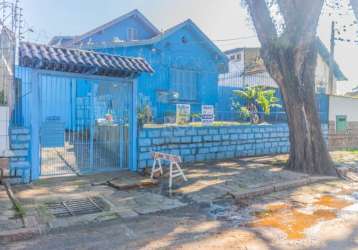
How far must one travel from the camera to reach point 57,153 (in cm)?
839

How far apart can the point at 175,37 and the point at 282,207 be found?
11.9 m

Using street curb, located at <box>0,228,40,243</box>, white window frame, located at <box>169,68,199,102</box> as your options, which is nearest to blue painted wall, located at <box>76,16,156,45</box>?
white window frame, located at <box>169,68,199,102</box>

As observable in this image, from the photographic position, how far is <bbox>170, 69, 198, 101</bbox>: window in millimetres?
15453

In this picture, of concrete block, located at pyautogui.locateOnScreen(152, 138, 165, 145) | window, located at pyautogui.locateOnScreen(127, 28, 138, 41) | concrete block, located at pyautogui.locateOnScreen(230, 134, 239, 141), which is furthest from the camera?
window, located at pyautogui.locateOnScreen(127, 28, 138, 41)

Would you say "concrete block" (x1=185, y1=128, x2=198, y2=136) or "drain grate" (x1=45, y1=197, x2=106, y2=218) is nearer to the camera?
"drain grate" (x1=45, y1=197, x2=106, y2=218)

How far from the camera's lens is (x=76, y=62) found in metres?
7.81

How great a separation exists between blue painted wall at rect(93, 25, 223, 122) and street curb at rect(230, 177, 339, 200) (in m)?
6.32

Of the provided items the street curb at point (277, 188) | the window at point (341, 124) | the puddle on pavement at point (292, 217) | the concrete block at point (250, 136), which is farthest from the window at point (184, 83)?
→ the puddle on pavement at point (292, 217)

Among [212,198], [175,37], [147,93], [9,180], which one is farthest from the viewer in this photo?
[175,37]

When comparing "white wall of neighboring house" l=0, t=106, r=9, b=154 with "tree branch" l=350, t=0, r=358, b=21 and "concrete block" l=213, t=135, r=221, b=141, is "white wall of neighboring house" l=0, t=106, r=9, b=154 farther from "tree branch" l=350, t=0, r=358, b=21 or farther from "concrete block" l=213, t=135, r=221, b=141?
"tree branch" l=350, t=0, r=358, b=21

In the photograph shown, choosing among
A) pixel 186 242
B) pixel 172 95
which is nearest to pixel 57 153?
pixel 186 242

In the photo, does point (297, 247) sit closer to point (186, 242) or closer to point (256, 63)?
point (186, 242)

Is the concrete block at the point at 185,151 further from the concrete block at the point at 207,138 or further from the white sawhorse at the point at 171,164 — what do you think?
the white sawhorse at the point at 171,164

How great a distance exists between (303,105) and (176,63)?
Result: 743 centimetres
